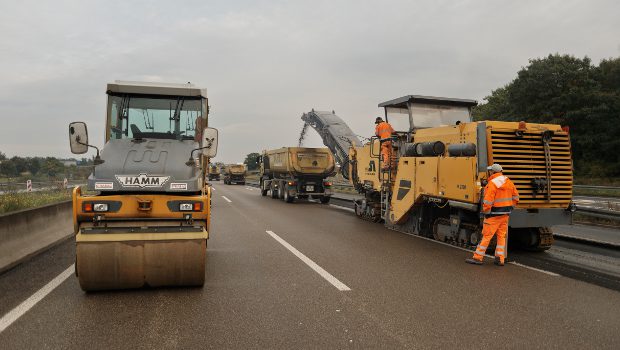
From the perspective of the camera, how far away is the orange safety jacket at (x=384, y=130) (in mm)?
11438

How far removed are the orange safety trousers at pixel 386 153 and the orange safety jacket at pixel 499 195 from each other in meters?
4.36

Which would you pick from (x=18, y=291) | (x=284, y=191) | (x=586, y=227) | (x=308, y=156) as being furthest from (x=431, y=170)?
(x=284, y=191)

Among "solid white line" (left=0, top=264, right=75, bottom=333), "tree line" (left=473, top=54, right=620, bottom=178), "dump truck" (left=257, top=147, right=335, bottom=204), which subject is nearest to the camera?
"solid white line" (left=0, top=264, right=75, bottom=333)

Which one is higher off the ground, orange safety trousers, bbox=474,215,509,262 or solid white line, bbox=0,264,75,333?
orange safety trousers, bbox=474,215,509,262

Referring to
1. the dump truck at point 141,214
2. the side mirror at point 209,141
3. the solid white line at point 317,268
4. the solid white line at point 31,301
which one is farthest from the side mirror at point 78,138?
the solid white line at point 317,268

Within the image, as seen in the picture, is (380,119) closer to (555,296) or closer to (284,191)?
(555,296)

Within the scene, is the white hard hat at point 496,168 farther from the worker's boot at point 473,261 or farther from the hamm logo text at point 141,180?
the hamm logo text at point 141,180

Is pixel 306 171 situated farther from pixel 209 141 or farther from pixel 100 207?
pixel 100 207

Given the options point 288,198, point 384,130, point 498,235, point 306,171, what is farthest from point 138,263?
point 288,198

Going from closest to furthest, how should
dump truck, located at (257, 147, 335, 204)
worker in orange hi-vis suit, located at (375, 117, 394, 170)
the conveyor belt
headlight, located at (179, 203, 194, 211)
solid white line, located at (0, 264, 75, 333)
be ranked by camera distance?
solid white line, located at (0, 264, 75, 333), headlight, located at (179, 203, 194, 211), worker in orange hi-vis suit, located at (375, 117, 394, 170), dump truck, located at (257, 147, 335, 204), the conveyor belt

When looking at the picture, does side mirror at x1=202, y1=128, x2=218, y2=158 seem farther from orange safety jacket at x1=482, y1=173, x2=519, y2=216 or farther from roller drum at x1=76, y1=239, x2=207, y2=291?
orange safety jacket at x1=482, y1=173, x2=519, y2=216

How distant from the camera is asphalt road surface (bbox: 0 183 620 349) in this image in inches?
157

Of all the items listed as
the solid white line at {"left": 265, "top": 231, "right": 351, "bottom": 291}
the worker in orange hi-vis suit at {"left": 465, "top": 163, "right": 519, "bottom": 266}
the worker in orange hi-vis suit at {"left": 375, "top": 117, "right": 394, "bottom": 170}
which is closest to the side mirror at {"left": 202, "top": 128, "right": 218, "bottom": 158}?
the solid white line at {"left": 265, "top": 231, "right": 351, "bottom": 291}

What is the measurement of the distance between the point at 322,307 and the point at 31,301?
333cm
